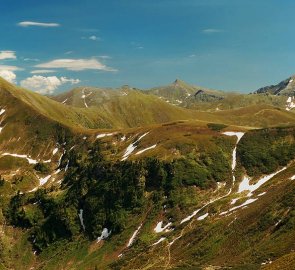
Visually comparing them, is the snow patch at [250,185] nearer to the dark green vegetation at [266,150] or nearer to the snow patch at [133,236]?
the dark green vegetation at [266,150]

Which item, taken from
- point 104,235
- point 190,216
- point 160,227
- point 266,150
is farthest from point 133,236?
point 266,150

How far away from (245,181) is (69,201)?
76220 millimetres

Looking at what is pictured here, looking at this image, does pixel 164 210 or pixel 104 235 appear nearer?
pixel 164 210

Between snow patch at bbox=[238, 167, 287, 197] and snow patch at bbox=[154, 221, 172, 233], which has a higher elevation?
snow patch at bbox=[238, 167, 287, 197]

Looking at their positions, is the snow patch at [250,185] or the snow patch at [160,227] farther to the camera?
the snow patch at [250,185]

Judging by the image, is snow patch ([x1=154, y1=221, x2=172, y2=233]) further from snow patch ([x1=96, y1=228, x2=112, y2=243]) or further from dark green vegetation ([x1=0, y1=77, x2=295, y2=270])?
snow patch ([x1=96, y1=228, x2=112, y2=243])

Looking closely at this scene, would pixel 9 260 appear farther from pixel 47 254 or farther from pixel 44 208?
pixel 44 208

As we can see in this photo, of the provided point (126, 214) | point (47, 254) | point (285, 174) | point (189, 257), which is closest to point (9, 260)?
point (47, 254)

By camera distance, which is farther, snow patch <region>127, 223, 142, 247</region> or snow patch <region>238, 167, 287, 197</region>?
snow patch <region>238, 167, 287, 197</region>

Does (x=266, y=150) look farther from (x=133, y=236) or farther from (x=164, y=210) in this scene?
(x=133, y=236)

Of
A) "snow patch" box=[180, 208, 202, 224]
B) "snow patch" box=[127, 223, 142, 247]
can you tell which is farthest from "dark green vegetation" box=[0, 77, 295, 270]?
"snow patch" box=[127, 223, 142, 247]

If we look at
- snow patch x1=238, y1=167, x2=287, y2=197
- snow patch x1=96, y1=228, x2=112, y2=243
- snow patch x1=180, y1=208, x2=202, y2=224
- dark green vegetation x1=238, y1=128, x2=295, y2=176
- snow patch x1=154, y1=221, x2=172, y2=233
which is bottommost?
snow patch x1=96, y1=228, x2=112, y2=243

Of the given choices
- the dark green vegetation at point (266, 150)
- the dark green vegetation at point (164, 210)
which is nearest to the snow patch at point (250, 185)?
the dark green vegetation at point (164, 210)

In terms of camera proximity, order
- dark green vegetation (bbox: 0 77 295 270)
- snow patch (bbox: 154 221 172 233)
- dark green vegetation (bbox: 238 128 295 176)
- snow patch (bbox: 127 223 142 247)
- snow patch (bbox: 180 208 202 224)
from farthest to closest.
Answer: dark green vegetation (bbox: 238 128 295 176)
snow patch (bbox: 127 223 142 247)
snow patch (bbox: 154 221 172 233)
snow patch (bbox: 180 208 202 224)
dark green vegetation (bbox: 0 77 295 270)
